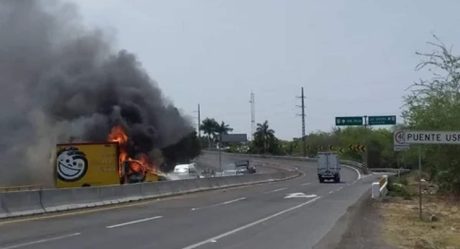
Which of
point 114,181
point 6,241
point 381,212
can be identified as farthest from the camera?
point 114,181

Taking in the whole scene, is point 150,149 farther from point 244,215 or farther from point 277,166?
point 277,166

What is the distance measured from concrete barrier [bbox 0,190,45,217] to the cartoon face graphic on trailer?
14.9 meters

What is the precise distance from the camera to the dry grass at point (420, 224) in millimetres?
18523

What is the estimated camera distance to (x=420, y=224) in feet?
79.3

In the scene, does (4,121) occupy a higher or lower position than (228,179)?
higher

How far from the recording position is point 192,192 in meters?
45.2

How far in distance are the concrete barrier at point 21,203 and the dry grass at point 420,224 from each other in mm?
11294

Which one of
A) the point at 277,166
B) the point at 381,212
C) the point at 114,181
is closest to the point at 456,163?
the point at 381,212

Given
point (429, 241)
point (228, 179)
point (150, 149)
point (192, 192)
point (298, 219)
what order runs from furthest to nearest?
point (150, 149) → point (228, 179) → point (192, 192) → point (298, 219) → point (429, 241)

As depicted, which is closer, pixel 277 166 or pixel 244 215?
pixel 244 215

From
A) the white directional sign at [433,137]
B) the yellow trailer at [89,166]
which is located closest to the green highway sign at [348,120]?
the yellow trailer at [89,166]

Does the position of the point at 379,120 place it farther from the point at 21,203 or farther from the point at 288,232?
the point at 288,232

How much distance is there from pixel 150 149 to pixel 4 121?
12.5 metres

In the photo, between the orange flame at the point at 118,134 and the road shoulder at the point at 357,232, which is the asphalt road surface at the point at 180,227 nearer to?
the road shoulder at the point at 357,232
